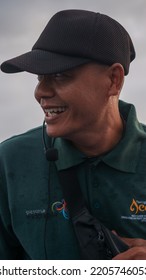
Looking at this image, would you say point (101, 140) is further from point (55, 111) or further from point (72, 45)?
point (72, 45)

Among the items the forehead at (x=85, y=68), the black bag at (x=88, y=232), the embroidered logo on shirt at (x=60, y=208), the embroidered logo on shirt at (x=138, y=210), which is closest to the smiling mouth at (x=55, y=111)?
the forehead at (x=85, y=68)

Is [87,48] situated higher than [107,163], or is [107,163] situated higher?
[87,48]

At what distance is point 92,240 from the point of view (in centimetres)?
470

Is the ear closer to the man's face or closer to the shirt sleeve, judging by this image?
the man's face

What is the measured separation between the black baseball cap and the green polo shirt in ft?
2.04

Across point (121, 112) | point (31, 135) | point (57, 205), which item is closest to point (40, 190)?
point (57, 205)

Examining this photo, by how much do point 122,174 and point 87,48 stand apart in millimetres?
970

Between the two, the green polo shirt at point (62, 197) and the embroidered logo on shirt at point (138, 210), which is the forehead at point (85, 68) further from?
the embroidered logo on shirt at point (138, 210)

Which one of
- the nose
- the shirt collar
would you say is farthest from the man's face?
the shirt collar

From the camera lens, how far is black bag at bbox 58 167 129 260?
4652 mm

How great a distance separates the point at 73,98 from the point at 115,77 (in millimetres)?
383

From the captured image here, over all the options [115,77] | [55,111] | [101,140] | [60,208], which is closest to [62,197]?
[60,208]
